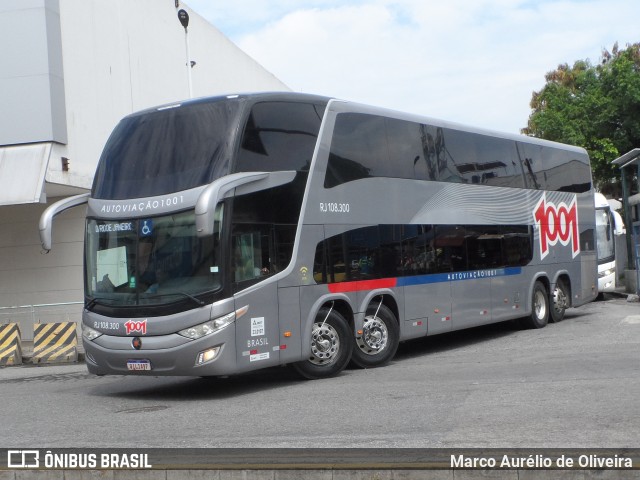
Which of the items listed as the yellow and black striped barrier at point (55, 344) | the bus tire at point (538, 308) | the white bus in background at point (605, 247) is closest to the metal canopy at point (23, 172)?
the yellow and black striped barrier at point (55, 344)

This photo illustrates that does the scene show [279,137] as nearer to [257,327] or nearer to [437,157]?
[257,327]

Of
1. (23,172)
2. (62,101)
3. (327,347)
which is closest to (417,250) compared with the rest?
(327,347)

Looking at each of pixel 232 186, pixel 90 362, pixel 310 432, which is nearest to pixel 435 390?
pixel 310 432

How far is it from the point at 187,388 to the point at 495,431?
6154mm

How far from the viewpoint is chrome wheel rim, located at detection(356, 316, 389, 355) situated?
46.0ft

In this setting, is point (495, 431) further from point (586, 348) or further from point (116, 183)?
point (586, 348)

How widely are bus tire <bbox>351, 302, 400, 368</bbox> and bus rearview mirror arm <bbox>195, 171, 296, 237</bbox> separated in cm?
290

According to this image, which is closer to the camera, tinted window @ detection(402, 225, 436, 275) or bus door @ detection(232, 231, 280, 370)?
bus door @ detection(232, 231, 280, 370)

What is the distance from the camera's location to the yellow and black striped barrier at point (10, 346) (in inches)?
757

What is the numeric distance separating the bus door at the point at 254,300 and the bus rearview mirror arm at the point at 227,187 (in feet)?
1.84

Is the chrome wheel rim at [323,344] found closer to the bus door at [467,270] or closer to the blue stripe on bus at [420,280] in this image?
the blue stripe on bus at [420,280]

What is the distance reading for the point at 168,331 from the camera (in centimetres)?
1135

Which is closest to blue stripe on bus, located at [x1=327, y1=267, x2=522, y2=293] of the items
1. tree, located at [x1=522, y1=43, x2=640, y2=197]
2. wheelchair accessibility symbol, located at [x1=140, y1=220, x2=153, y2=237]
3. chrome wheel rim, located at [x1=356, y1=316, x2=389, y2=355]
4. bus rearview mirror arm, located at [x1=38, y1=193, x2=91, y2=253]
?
chrome wheel rim, located at [x1=356, y1=316, x2=389, y2=355]

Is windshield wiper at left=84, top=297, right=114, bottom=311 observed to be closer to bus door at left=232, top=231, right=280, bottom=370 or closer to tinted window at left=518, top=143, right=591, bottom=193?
bus door at left=232, top=231, right=280, bottom=370
